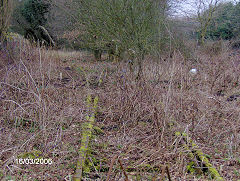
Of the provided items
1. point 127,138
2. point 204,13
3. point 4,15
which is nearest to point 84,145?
point 127,138

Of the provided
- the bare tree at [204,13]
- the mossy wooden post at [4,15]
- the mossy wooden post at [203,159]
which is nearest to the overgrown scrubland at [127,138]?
the mossy wooden post at [203,159]

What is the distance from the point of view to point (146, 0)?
6930mm

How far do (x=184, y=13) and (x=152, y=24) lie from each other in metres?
8.20

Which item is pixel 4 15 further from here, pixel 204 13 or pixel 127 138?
pixel 204 13

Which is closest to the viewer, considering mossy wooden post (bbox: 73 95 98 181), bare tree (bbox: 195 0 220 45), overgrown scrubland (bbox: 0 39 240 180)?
mossy wooden post (bbox: 73 95 98 181)

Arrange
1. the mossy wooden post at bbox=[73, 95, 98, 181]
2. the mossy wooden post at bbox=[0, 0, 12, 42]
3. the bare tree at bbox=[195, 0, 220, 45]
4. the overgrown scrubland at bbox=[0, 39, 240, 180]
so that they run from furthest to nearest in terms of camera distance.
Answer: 1. the bare tree at bbox=[195, 0, 220, 45]
2. the mossy wooden post at bbox=[0, 0, 12, 42]
3. the overgrown scrubland at bbox=[0, 39, 240, 180]
4. the mossy wooden post at bbox=[73, 95, 98, 181]

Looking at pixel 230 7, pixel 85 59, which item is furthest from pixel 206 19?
pixel 85 59
